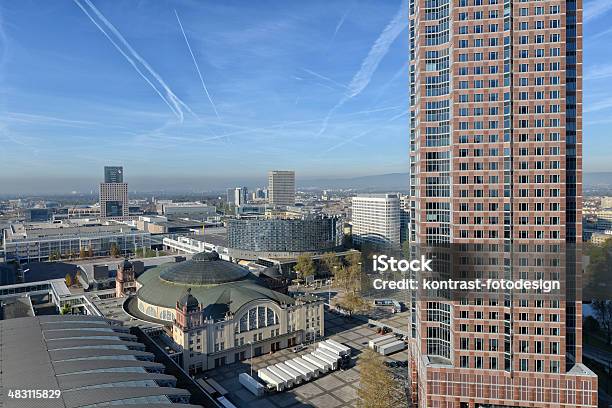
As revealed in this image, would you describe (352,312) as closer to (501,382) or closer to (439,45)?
(501,382)

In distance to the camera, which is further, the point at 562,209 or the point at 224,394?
the point at 224,394

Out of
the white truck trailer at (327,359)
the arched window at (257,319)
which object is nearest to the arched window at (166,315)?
the arched window at (257,319)

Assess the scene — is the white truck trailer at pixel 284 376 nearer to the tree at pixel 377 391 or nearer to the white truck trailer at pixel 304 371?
the white truck trailer at pixel 304 371

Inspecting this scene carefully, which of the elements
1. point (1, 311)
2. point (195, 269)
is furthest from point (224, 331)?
point (1, 311)

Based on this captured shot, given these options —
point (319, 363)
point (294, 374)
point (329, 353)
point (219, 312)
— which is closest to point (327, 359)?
point (319, 363)

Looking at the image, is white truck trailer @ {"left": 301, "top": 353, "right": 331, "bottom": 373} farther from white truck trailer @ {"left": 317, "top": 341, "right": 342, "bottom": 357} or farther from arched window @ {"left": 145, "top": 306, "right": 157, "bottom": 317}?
arched window @ {"left": 145, "top": 306, "right": 157, "bottom": 317}

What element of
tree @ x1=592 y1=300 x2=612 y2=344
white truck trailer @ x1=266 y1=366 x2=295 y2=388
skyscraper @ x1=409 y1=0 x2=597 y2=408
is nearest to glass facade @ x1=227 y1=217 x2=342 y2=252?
tree @ x1=592 y1=300 x2=612 y2=344
